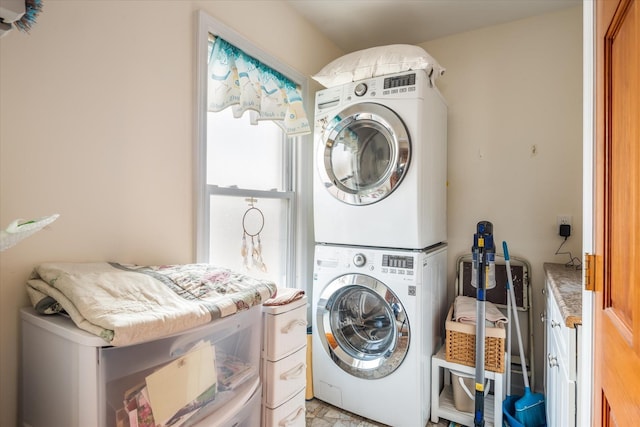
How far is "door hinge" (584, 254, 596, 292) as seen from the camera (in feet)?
2.74

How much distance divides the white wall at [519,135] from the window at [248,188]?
1.17 meters

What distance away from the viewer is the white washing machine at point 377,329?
73.3 inches

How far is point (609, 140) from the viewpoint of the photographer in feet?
2.46

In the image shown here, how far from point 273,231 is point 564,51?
223cm

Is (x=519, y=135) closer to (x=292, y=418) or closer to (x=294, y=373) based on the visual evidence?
(x=294, y=373)

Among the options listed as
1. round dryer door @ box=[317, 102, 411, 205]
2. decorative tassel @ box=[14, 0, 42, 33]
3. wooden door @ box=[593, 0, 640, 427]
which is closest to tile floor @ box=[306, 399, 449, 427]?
round dryer door @ box=[317, 102, 411, 205]

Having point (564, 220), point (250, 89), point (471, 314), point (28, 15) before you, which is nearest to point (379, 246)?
point (471, 314)

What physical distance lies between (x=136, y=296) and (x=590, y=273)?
4.04 feet

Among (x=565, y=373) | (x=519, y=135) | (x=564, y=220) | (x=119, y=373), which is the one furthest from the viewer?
(x=519, y=135)

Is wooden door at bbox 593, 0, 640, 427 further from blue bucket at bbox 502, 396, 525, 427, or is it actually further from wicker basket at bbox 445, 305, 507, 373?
blue bucket at bbox 502, 396, 525, 427

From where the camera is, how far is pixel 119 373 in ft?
2.77

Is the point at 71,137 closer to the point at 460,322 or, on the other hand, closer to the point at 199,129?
the point at 199,129

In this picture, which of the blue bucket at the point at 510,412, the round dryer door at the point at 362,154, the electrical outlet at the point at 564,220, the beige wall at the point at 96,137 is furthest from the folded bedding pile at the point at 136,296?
the electrical outlet at the point at 564,220

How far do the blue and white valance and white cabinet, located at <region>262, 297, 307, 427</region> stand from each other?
3.44 ft
